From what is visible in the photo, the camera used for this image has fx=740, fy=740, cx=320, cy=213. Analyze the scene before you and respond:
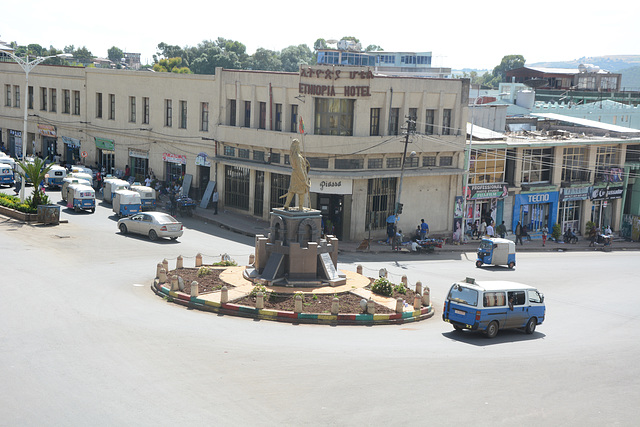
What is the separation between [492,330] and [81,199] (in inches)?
1099

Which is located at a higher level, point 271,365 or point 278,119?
point 278,119

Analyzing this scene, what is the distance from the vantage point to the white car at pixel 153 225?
36719mm

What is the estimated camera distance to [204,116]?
160 ft

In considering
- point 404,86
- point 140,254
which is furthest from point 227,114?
point 140,254

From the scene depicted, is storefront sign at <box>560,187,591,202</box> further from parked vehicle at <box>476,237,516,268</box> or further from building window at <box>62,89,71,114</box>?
building window at <box>62,89,71,114</box>

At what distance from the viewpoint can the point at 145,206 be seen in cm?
4384

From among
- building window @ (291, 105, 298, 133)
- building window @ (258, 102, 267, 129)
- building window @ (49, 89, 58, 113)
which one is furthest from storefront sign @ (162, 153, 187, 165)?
building window @ (49, 89, 58, 113)

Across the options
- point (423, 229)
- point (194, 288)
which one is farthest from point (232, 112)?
point (194, 288)

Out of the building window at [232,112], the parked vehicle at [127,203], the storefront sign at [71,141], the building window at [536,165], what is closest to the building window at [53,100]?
the storefront sign at [71,141]

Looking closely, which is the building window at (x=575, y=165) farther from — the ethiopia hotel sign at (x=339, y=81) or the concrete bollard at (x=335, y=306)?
the concrete bollard at (x=335, y=306)

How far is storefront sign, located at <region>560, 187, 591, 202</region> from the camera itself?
51916mm

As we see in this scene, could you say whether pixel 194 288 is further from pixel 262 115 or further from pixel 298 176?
pixel 262 115

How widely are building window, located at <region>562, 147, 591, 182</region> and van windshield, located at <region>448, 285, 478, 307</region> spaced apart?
106 ft

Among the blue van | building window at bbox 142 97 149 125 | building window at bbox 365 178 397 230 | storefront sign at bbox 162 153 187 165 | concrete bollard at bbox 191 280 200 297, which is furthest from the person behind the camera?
building window at bbox 142 97 149 125
